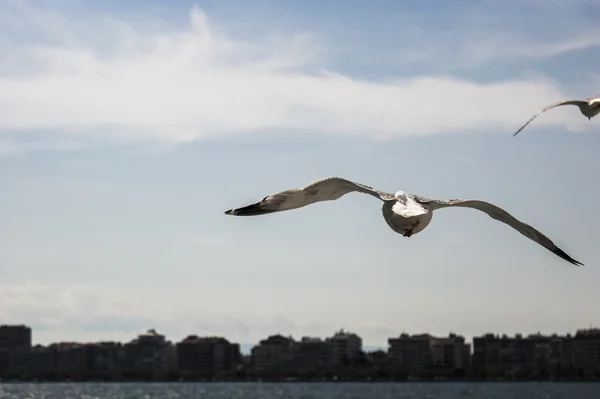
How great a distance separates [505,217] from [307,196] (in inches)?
97.1

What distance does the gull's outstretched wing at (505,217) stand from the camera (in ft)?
54.6

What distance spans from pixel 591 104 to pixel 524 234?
175 inches

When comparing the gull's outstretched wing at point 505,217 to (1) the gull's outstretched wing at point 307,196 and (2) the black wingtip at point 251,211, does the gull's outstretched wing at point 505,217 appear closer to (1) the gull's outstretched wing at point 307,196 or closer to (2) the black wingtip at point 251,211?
(1) the gull's outstretched wing at point 307,196

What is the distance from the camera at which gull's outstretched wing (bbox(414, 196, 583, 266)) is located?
1664cm

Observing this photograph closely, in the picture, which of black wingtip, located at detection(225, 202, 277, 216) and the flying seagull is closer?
the flying seagull

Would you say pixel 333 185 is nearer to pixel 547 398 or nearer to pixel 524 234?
pixel 524 234

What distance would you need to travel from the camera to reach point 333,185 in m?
16.7

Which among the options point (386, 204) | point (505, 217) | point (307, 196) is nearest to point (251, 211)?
point (307, 196)

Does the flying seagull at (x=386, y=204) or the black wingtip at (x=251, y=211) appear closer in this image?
the flying seagull at (x=386, y=204)

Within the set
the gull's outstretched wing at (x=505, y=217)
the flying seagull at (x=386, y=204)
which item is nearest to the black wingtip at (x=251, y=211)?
the flying seagull at (x=386, y=204)

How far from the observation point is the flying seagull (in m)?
16.2

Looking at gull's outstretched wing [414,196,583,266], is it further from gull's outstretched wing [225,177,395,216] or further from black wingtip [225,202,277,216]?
black wingtip [225,202,277,216]

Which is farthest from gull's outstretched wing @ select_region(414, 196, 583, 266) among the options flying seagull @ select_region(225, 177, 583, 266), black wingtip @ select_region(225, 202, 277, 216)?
black wingtip @ select_region(225, 202, 277, 216)

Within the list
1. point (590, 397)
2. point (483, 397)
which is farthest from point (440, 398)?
point (590, 397)
